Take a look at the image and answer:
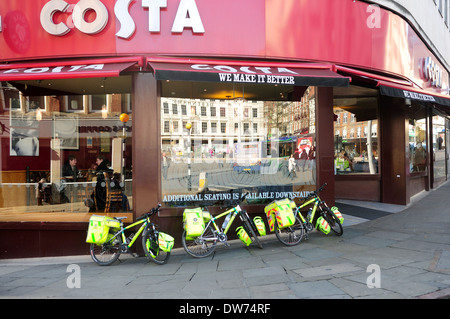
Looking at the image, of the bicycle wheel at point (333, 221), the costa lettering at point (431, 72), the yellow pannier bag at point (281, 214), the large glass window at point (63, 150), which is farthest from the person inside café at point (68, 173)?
the costa lettering at point (431, 72)

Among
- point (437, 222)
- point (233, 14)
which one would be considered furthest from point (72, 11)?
point (437, 222)

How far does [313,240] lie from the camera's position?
293 inches

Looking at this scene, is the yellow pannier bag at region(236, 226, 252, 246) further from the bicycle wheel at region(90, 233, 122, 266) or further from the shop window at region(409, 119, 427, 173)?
the shop window at region(409, 119, 427, 173)

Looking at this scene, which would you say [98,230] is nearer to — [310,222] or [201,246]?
[201,246]

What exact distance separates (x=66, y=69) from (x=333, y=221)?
6.46 metres

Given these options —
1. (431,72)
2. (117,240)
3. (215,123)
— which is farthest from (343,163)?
(117,240)

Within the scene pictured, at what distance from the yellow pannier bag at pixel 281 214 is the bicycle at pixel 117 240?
6.94 feet

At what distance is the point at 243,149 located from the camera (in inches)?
334

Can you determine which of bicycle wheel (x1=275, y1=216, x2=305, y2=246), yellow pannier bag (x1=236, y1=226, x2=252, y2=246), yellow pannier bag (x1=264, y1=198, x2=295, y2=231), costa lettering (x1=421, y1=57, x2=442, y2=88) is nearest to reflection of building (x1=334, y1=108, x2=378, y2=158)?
costa lettering (x1=421, y1=57, x2=442, y2=88)

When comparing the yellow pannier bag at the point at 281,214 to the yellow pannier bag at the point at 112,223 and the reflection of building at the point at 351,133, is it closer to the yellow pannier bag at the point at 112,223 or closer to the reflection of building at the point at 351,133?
the yellow pannier bag at the point at 112,223

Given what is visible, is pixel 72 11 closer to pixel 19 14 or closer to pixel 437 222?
pixel 19 14

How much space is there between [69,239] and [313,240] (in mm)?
5167

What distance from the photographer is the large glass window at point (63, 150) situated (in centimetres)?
802

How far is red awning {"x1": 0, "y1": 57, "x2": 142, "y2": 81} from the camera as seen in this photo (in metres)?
6.55
